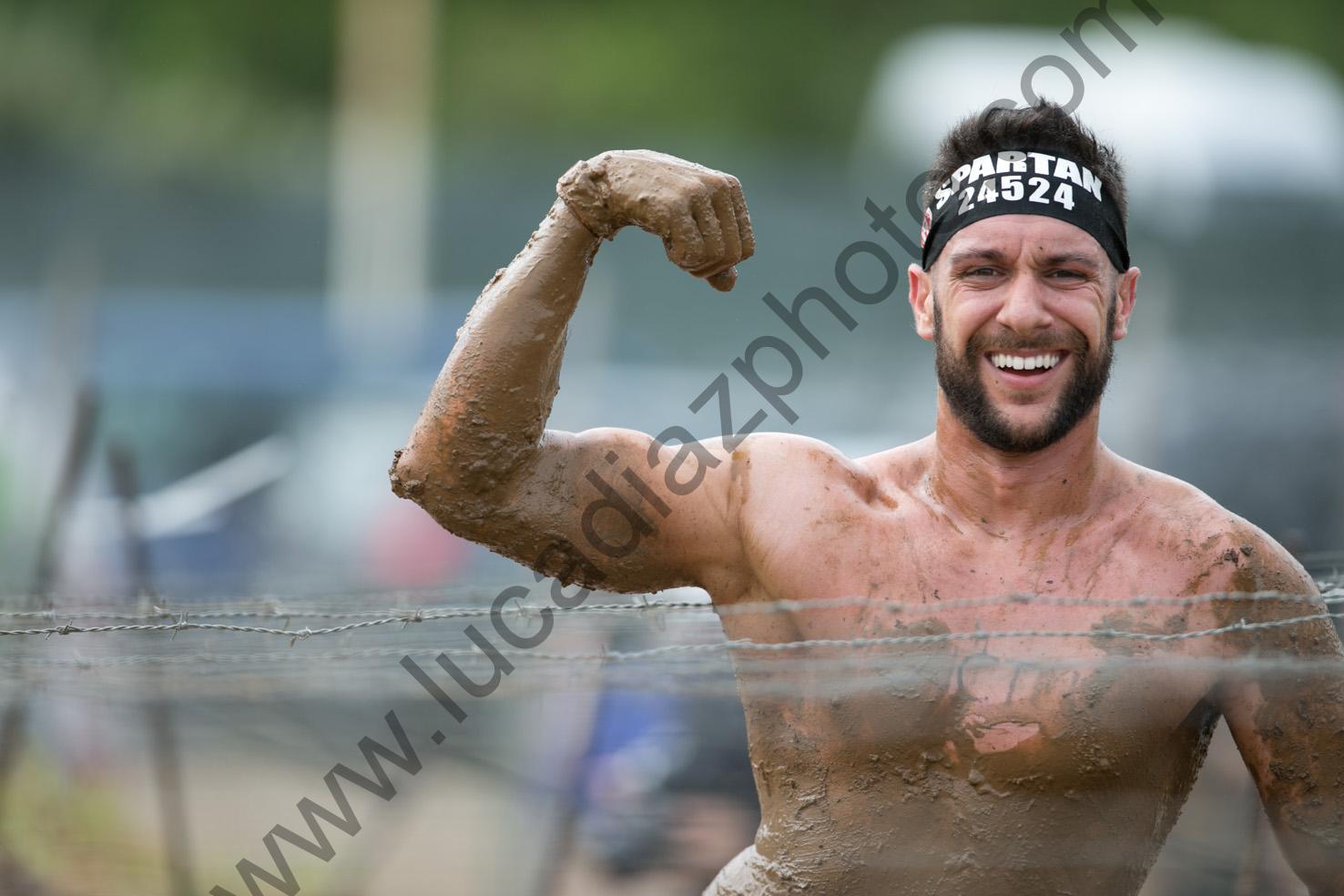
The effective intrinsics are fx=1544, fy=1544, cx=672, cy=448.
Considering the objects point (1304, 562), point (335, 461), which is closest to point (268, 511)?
point (335, 461)

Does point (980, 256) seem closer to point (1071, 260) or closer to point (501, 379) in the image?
point (1071, 260)

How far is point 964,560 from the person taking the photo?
7.66 ft

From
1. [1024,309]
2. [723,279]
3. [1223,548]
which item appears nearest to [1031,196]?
[1024,309]

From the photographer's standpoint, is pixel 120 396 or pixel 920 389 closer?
pixel 120 396

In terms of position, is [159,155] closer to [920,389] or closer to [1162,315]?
[920,389]

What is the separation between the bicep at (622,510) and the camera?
7.48 feet

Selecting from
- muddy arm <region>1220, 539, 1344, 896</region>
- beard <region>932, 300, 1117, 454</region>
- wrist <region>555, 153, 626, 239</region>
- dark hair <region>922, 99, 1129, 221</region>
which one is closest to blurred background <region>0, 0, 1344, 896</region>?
muddy arm <region>1220, 539, 1344, 896</region>

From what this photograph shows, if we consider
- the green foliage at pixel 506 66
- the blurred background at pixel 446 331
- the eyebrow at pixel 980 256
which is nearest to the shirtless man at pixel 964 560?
the eyebrow at pixel 980 256

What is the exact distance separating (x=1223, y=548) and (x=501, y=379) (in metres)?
1.09

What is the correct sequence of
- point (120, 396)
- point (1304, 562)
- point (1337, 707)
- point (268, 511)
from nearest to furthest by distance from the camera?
point (1337, 707) < point (1304, 562) < point (268, 511) < point (120, 396)

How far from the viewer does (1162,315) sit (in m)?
8.80

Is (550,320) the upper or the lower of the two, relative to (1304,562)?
upper

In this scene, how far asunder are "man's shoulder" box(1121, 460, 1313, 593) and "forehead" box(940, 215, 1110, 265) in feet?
1.31

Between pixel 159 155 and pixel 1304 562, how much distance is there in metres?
12.5
